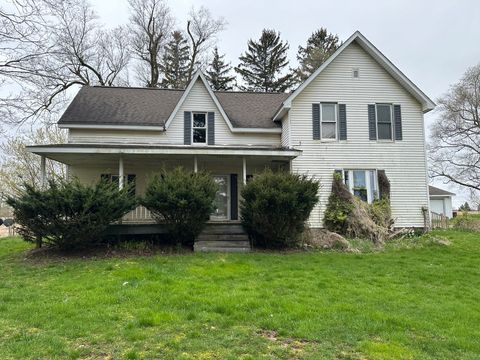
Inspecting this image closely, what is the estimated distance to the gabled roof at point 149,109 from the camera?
51.0ft

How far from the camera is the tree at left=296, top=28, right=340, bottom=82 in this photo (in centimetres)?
3747

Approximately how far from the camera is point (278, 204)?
1154 centimetres

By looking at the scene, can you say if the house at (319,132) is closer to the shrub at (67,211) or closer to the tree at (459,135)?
the shrub at (67,211)

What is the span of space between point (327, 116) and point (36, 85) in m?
11.2

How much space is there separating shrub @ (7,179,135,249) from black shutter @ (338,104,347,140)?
9487 mm

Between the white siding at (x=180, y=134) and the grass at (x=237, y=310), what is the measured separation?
6.81 m

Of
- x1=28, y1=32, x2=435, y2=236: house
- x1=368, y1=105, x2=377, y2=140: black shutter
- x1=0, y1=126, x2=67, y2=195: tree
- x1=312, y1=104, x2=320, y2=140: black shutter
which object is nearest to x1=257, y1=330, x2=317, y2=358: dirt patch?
x1=28, y1=32, x2=435, y2=236: house

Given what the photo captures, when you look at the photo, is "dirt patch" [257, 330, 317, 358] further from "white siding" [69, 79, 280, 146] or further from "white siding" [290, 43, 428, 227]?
"white siding" [69, 79, 280, 146]

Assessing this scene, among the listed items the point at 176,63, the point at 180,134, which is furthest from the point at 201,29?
the point at 180,134

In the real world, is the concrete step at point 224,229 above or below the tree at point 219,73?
below

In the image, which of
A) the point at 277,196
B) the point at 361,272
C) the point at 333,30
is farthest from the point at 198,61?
the point at 361,272

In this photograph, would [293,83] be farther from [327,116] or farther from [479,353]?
[479,353]

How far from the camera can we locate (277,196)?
11492 mm

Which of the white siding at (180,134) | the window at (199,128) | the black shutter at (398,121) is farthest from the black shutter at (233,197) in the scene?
the black shutter at (398,121)
